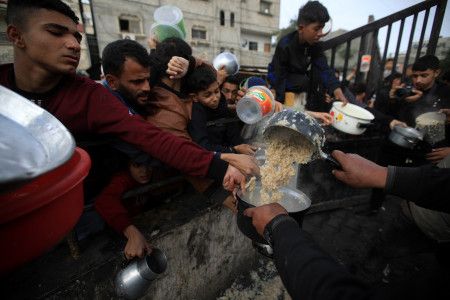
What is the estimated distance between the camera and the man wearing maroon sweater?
1382mm

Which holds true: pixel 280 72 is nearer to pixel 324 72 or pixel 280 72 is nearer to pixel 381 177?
pixel 324 72

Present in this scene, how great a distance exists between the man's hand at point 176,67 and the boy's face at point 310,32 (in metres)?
2.30

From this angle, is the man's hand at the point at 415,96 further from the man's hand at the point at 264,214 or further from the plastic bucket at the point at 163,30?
the plastic bucket at the point at 163,30

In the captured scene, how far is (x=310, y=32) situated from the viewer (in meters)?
3.45

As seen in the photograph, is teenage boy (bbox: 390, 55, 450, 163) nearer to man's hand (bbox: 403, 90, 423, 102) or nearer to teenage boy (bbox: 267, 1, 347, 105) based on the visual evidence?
man's hand (bbox: 403, 90, 423, 102)

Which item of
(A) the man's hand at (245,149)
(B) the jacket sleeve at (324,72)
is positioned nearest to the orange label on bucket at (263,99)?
(A) the man's hand at (245,149)

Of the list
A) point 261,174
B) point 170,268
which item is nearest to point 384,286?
point 261,174

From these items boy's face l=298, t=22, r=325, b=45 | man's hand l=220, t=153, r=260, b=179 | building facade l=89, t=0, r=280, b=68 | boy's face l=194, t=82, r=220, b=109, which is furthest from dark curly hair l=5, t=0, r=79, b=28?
building facade l=89, t=0, r=280, b=68

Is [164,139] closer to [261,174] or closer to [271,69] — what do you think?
[261,174]

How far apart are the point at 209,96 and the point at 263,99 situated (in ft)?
2.11

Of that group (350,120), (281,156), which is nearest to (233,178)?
(281,156)

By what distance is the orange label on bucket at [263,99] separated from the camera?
2.23 m

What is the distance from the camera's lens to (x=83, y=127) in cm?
149

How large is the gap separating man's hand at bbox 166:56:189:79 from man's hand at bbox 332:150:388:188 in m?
1.75
